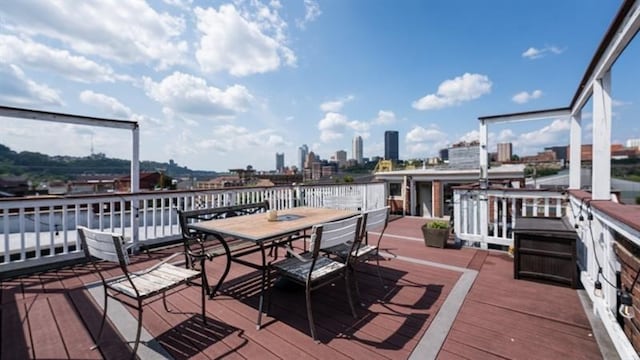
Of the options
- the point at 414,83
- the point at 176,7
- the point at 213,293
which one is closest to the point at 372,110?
the point at 414,83

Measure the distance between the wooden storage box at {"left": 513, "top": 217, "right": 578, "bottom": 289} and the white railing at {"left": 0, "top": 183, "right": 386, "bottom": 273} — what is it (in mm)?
4723

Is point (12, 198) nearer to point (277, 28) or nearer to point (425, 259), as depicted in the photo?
point (425, 259)

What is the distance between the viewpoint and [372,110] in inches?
554

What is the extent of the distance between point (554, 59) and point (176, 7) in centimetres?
896

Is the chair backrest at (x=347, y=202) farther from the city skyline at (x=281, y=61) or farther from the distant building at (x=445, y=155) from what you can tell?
the distant building at (x=445, y=155)

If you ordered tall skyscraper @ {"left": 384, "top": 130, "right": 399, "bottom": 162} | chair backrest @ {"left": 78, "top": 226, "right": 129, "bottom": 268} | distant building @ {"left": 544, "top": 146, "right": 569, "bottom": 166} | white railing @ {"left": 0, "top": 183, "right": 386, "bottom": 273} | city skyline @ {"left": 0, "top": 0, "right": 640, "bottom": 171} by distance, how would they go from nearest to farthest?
chair backrest @ {"left": 78, "top": 226, "right": 129, "bottom": 268} < white railing @ {"left": 0, "top": 183, "right": 386, "bottom": 273} < distant building @ {"left": 544, "top": 146, "right": 569, "bottom": 166} < city skyline @ {"left": 0, "top": 0, "right": 640, "bottom": 171} < tall skyscraper @ {"left": 384, "top": 130, "right": 399, "bottom": 162}

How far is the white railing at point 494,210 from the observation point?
4.28 m

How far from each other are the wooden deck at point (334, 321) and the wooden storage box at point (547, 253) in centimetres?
15

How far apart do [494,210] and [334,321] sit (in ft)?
12.0

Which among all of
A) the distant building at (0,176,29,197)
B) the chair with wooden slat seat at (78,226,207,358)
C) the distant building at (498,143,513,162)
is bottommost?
the chair with wooden slat seat at (78,226,207,358)

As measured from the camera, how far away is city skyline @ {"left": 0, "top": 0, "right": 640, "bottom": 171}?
4.79 metres

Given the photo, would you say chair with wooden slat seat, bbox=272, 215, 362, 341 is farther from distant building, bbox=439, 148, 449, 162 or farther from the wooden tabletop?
distant building, bbox=439, 148, 449, 162

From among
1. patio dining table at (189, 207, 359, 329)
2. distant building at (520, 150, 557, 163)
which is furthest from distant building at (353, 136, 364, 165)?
patio dining table at (189, 207, 359, 329)

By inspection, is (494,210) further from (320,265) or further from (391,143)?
(391,143)
